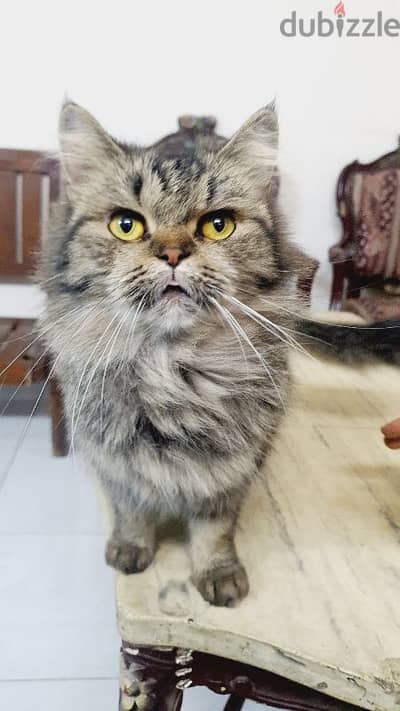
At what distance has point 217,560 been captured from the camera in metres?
0.62

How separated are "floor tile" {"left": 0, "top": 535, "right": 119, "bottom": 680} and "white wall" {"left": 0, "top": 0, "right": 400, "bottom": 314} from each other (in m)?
1.04

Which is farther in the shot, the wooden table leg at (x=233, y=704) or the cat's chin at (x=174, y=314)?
the wooden table leg at (x=233, y=704)

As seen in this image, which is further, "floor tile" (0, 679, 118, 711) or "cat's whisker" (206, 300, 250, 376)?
"floor tile" (0, 679, 118, 711)

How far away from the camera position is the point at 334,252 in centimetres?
190

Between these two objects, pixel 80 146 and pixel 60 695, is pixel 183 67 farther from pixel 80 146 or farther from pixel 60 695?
pixel 60 695

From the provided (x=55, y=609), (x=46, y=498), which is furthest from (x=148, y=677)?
(x=46, y=498)

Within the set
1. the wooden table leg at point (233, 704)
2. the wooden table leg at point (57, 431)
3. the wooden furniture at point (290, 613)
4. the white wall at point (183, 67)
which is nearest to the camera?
the wooden furniture at point (290, 613)

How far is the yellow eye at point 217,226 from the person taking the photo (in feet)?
1.85

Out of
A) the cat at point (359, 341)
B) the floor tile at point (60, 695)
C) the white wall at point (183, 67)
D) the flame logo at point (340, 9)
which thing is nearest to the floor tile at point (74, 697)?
the floor tile at point (60, 695)

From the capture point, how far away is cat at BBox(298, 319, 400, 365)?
3.27 ft

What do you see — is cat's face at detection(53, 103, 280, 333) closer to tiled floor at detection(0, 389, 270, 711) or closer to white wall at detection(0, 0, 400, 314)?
tiled floor at detection(0, 389, 270, 711)

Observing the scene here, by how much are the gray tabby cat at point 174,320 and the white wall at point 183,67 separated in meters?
1.14

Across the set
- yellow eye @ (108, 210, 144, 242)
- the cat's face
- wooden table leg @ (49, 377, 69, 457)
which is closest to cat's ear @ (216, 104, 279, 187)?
the cat's face

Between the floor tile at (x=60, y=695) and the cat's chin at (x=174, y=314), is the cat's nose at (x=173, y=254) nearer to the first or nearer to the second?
the cat's chin at (x=174, y=314)
